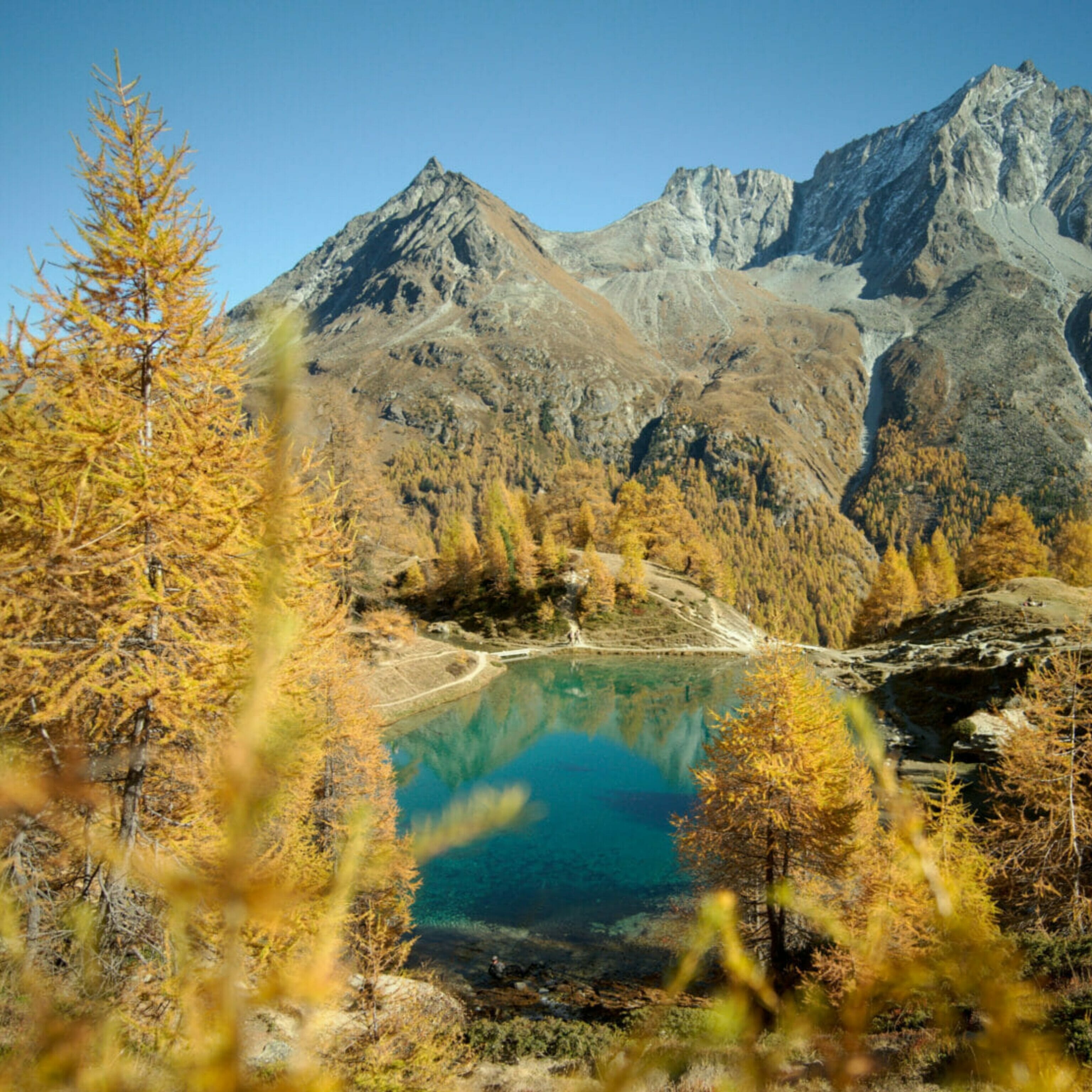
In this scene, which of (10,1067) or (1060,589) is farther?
(1060,589)

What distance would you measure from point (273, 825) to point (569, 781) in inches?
1073

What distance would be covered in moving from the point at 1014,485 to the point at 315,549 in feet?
639

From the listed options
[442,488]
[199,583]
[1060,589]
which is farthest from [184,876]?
[442,488]

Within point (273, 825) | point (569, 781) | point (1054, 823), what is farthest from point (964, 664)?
point (273, 825)

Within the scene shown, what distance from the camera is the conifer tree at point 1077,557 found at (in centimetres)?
6544

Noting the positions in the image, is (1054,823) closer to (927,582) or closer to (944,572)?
(927,582)

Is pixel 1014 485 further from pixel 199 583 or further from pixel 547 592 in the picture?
pixel 199 583

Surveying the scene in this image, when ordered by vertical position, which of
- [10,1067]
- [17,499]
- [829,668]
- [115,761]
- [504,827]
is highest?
[17,499]

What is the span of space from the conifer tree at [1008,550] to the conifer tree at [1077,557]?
12.0 feet

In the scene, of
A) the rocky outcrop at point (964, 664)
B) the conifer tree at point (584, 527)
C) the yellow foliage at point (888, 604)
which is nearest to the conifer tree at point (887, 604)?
the yellow foliage at point (888, 604)

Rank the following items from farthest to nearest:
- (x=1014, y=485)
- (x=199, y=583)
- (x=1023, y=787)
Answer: (x=1014, y=485)
(x=1023, y=787)
(x=199, y=583)

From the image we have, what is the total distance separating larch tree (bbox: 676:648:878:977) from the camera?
14578 millimetres

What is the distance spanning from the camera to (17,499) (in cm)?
636

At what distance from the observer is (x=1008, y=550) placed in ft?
211
